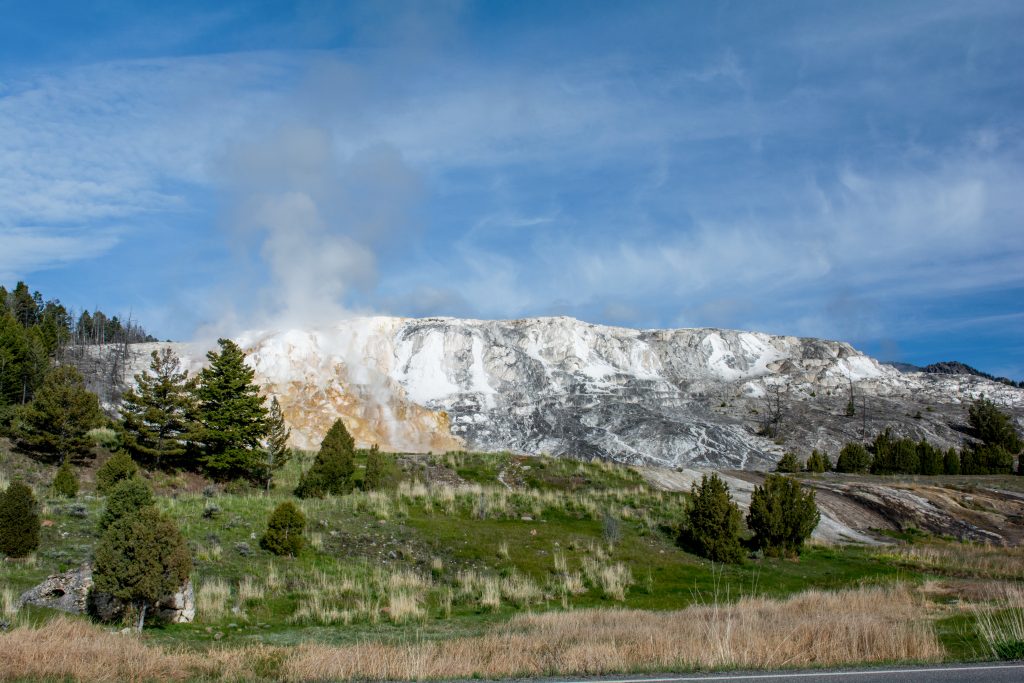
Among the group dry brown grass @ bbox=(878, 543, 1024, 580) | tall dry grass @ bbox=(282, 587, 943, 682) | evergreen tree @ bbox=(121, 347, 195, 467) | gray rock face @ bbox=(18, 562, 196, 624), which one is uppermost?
evergreen tree @ bbox=(121, 347, 195, 467)

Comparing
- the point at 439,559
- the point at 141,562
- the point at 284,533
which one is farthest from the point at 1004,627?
the point at 284,533

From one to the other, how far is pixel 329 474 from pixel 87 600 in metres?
16.4

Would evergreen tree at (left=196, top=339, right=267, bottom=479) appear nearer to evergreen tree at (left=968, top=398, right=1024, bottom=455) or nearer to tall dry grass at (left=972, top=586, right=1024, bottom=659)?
tall dry grass at (left=972, top=586, right=1024, bottom=659)

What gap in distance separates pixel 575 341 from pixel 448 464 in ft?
196

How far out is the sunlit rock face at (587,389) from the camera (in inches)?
2645

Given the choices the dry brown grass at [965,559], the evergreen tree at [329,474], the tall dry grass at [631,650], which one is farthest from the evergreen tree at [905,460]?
the tall dry grass at [631,650]

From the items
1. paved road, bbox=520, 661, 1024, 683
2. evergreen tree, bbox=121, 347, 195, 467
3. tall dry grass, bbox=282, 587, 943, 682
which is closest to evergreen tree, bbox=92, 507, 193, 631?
tall dry grass, bbox=282, 587, 943, 682

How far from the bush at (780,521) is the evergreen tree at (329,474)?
1612 cm

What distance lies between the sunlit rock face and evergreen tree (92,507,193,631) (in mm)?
50733

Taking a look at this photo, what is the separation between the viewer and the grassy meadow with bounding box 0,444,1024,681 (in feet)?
31.8

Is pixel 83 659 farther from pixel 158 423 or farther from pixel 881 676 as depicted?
pixel 158 423

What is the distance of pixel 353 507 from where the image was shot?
2442 cm

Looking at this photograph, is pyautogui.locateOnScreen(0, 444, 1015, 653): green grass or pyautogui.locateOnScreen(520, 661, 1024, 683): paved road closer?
pyautogui.locateOnScreen(520, 661, 1024, 683): paved road

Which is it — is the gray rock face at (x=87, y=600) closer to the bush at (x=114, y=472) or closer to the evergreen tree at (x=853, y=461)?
the bush at (x=114, y=472)
